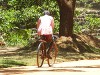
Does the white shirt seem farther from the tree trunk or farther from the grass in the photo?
the tree trunk

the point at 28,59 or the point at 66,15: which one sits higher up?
the point at 66,15

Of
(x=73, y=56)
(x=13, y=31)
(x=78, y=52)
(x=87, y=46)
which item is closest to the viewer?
(x=13, y=31)

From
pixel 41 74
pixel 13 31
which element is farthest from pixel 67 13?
pixel 41 74

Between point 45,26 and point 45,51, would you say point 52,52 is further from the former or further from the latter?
point 45,26

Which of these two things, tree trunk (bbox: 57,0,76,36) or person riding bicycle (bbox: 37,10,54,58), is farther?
tree trunk (bbox: 57,0,76,36)

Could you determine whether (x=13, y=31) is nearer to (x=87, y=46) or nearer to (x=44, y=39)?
(x=44, y=39)

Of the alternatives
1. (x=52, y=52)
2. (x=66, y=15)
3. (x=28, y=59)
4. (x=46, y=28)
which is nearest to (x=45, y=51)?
(x=52, y=52)

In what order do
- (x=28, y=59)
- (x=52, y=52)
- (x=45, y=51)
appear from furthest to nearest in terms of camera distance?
(x=28, y=59) → (x=52, y=52) → (x=45, y=51)

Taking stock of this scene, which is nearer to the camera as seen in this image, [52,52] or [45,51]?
[45,51]

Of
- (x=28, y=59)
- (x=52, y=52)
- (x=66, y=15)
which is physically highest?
(x=66, y=15)

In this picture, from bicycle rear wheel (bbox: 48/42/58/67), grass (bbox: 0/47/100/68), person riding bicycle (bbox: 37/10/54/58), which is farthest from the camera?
grass (bbox: 0/47/100/68)

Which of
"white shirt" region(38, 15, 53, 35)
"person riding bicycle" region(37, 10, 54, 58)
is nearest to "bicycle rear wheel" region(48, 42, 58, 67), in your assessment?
"person riding bicycle" region(37, 10, 54, 58)

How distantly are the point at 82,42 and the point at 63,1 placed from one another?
3.35m

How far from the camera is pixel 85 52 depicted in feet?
73.9
